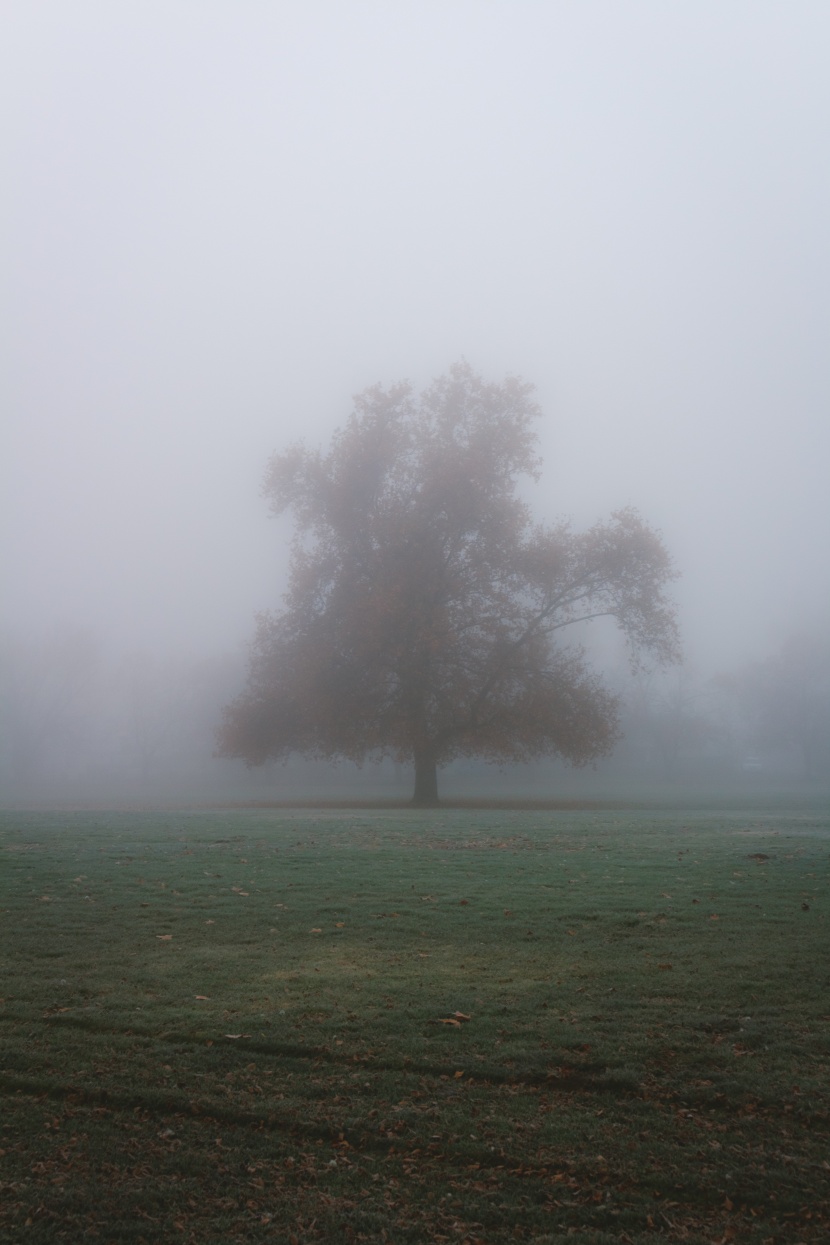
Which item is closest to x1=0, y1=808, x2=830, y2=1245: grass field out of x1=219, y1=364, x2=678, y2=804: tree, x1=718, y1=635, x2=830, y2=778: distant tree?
x1=219, y1=364, x2=678, y2=804: tree

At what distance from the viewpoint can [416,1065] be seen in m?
5.82

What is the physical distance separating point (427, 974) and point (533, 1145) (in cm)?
321

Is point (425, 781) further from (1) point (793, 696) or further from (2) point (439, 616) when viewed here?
(1) point (793, 696)

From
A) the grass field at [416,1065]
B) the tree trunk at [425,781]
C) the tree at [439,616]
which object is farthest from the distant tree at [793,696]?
the grass field at [416,1065]

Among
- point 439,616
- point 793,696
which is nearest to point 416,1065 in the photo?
point 439,616

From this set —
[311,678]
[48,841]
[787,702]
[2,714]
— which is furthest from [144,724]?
[48,841]

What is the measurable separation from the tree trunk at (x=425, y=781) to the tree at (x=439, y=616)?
0.07m

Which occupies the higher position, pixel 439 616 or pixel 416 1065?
pixel 439 616

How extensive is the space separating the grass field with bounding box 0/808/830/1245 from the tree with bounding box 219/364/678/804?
80.1 feet

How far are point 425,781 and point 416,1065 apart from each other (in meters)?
33.4

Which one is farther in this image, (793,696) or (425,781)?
(793,696)

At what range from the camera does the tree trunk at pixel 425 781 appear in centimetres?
3819

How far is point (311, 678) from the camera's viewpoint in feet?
120

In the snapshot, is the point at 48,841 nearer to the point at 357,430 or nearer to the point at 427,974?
the point at 427,974
